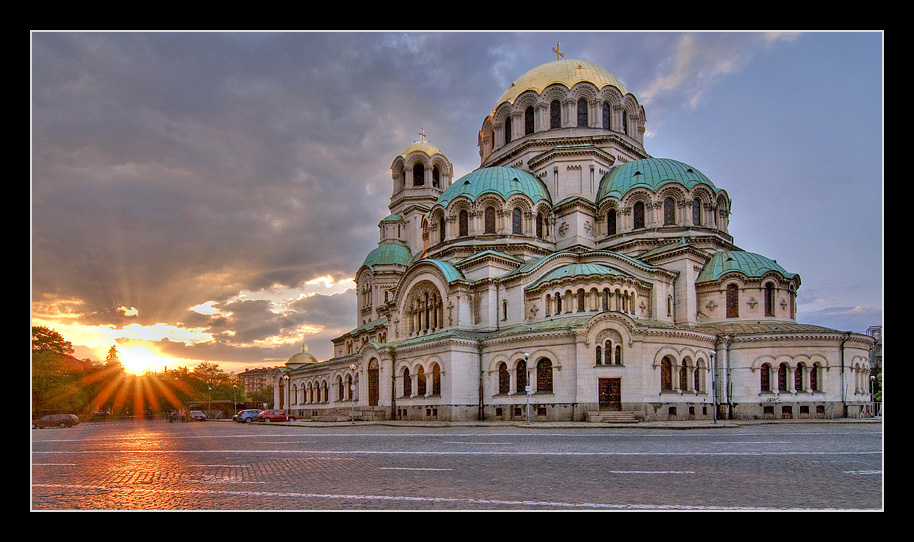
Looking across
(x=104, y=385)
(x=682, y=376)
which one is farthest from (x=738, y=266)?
(x=104, y=385)

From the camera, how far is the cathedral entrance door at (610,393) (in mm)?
36906

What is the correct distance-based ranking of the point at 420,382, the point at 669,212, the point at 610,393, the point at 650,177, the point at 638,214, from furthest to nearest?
the point at 638,214 → the point at 650,177 → the point at 669,212 → the point at 420,382 → the point at 610,393

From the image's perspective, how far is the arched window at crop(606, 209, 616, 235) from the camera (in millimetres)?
50453

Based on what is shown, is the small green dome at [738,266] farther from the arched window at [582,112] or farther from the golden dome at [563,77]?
the golden dome at [563,77]

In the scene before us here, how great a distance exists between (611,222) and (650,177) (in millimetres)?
4495

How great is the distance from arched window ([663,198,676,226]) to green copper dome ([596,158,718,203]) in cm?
139

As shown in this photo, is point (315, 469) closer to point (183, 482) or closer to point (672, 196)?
point (183, 482)

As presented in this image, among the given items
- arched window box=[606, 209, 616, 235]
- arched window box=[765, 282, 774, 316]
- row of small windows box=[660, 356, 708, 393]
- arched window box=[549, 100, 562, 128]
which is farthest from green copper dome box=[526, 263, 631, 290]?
arched window box=[549, 100, 562, 128]

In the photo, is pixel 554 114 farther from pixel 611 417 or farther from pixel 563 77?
→ pixel 611 417

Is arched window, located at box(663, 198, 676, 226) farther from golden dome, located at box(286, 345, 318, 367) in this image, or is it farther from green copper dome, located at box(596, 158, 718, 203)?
golden dome, located at box(286, 345, 318, 367)

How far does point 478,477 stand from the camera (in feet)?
41.5

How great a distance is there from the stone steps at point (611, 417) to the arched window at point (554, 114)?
27980 mm
